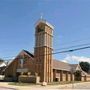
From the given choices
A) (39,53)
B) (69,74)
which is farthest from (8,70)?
(69,74)

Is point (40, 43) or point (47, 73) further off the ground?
point (40, 43)

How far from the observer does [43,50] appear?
64188 millimetres

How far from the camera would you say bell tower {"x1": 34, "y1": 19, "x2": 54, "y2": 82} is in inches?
2500

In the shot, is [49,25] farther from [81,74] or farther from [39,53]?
[81,74]

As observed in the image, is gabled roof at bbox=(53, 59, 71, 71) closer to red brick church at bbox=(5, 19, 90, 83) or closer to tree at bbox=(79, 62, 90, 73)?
red brick church at bbox=(5, 19, 90, 83)

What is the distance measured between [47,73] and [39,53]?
5.34 m

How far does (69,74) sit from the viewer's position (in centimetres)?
8544

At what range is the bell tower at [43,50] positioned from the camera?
208ft

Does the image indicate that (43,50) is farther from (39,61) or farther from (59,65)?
(59,65)

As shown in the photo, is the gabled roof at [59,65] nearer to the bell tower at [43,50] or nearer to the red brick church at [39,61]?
the red brick church at [39,61]

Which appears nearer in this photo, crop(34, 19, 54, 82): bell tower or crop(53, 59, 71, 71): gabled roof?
crop(34, 19, 54, 82): bell tower

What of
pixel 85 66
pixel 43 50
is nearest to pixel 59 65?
pixel 43 50

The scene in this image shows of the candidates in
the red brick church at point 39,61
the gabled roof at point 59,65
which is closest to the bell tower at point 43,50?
the red brick church at point 39,61

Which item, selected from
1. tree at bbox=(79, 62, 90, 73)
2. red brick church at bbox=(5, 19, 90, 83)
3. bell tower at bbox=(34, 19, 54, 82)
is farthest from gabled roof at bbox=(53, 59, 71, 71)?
tree at bbox=(79, 62, 90, 73)
